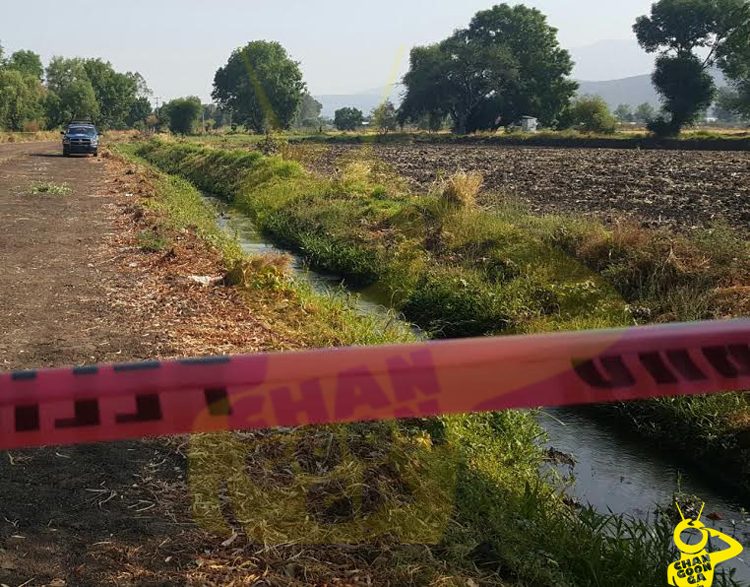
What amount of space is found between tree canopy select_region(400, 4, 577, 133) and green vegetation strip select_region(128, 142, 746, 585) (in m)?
52.1

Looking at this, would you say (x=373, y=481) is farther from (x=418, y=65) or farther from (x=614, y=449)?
(x=418, y=65)

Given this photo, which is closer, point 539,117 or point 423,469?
point 423,469

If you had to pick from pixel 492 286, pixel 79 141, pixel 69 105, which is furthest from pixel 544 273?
pixel 69 105

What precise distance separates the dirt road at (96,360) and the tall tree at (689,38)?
189 ft

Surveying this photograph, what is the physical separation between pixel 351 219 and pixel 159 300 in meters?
9.09

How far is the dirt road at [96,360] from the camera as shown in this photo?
11.1 ft

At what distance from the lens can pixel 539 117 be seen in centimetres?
7244

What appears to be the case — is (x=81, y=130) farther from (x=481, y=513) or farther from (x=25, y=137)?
(x=481, y=513)

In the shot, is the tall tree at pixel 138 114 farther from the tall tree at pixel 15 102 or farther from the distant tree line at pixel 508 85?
the tall tree at pixel 15 102

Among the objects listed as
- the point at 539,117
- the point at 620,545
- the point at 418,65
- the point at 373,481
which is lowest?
the point at 620,545

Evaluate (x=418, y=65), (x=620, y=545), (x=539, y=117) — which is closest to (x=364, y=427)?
(x=620, y=545)

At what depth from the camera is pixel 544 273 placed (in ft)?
35.9

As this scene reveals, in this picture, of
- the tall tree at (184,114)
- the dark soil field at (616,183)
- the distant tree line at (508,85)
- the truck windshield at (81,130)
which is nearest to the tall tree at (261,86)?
the distant tree line at (508,85)

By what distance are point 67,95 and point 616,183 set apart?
82566 mm
